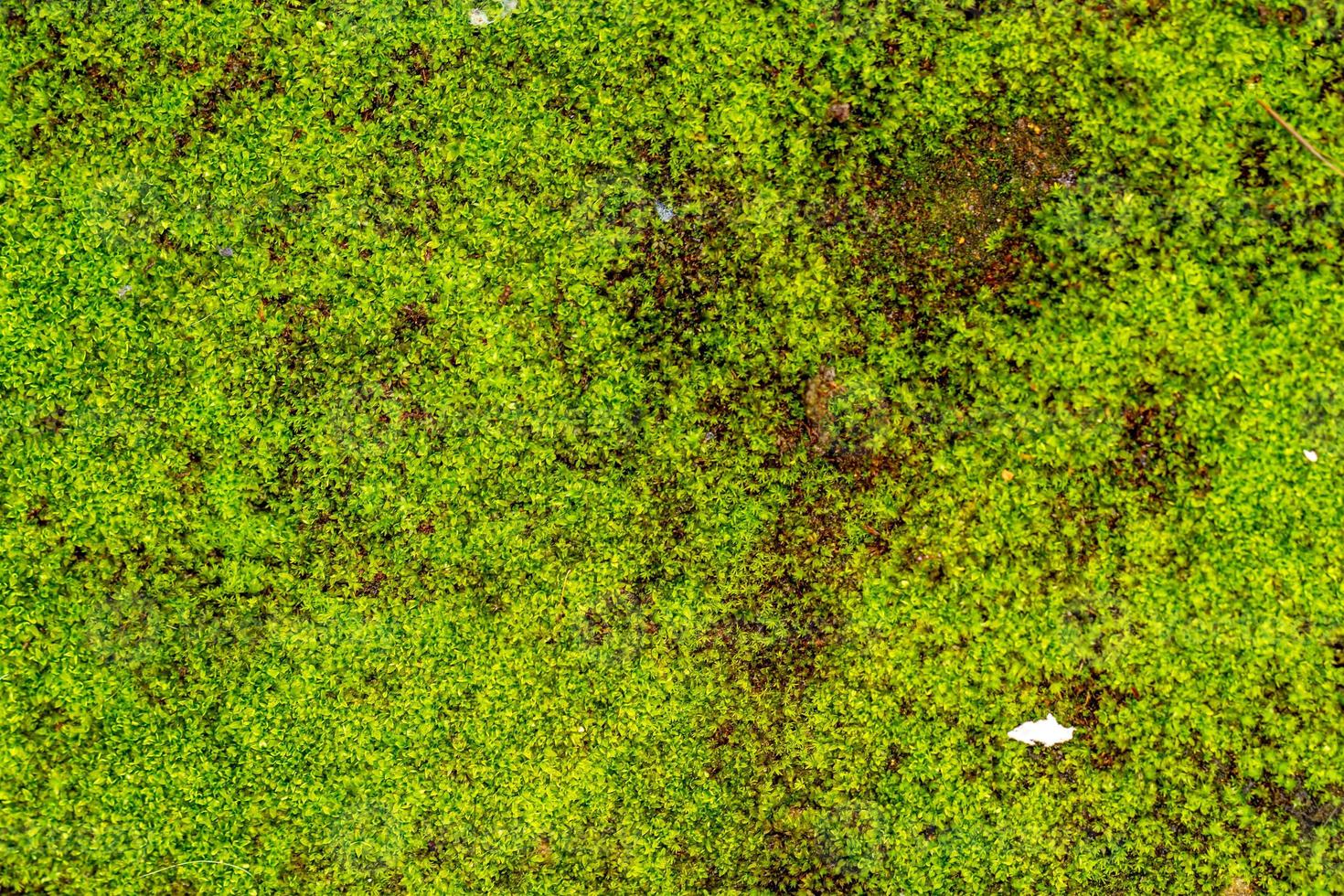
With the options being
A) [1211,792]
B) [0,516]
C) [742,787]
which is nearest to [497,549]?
[742,787]

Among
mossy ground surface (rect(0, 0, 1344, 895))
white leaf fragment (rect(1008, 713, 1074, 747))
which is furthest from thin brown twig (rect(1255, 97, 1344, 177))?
white leaf fragment (rect(1008, 713, 1074, 747))

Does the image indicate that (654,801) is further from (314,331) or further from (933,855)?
(314,331)

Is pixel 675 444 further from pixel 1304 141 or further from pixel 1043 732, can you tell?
pixel 1304 141

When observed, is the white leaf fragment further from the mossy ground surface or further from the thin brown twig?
the thin brown twig

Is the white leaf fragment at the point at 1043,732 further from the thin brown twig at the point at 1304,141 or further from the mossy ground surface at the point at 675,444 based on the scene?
the thin brown twig at the point at 1304,141

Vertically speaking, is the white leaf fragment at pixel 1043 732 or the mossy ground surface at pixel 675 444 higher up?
the mossy ground surface at pixel 675 444

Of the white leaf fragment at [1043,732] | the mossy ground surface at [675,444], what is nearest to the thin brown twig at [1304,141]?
the mossy ground surface at [675,444]

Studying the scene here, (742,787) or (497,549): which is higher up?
(497,549)
